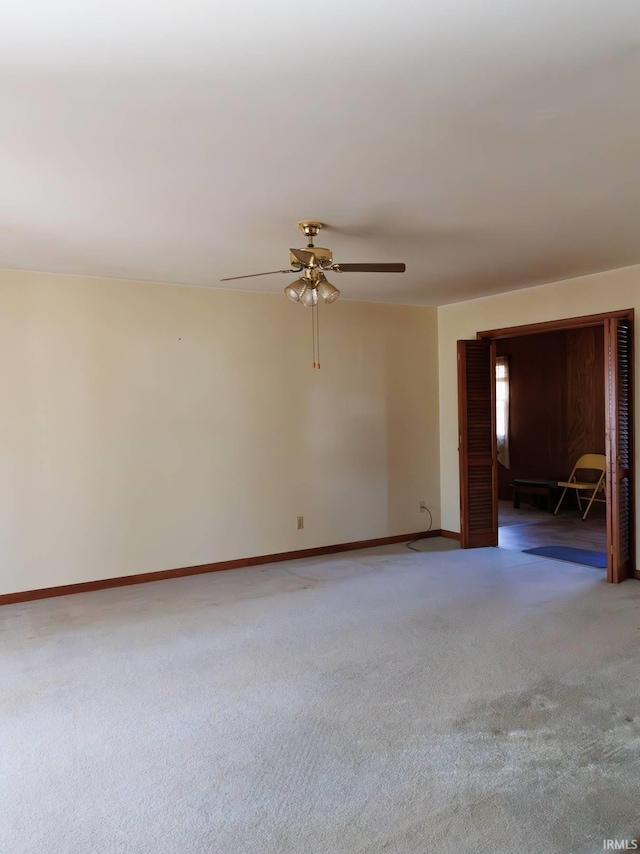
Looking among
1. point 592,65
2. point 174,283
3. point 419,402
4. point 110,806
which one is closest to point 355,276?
point 174,283

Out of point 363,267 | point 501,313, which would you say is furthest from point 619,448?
point 363,267

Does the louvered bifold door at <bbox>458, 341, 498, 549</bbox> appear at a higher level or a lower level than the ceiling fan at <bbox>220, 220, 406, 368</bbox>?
lower

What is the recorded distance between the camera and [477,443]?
Result: 5.89 m

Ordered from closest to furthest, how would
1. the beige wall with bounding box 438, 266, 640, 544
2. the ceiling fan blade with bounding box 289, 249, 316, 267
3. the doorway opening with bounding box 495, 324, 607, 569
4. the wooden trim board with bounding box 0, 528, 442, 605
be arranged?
the ceiling fan blade with bounding box 289, 249, 316, 267
the wooden trim board with bounding box 0, 528, 442, 605
the beige wall with bounding box 438, 266, 640, 544
the doorway opening with bounding box 495, 324, 607, 569

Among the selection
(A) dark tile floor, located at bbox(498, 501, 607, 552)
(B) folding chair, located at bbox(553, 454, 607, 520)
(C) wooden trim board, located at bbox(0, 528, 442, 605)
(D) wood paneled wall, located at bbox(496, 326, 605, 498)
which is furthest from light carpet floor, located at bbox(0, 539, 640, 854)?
(D) wood paneled wall, located at bbox(496, 326, 605, 498)

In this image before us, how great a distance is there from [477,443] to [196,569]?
286 cm

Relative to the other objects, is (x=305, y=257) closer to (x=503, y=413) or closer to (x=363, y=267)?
(x=363, y=267)

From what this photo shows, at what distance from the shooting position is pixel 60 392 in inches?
182

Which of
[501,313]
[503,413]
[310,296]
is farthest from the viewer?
[503,413]

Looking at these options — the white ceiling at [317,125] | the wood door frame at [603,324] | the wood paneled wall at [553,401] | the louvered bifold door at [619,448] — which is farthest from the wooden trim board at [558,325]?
the wood paneled wall at [553,401]

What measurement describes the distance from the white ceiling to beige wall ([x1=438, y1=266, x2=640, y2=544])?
976 millimetres

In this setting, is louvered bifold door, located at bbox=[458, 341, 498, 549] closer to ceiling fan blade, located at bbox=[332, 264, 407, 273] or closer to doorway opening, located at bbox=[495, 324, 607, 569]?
doorway opening, located at bbox=[495, 324, 607, 569]

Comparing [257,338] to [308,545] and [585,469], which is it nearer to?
[308,545]

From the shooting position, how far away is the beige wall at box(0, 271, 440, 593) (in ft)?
14.9
